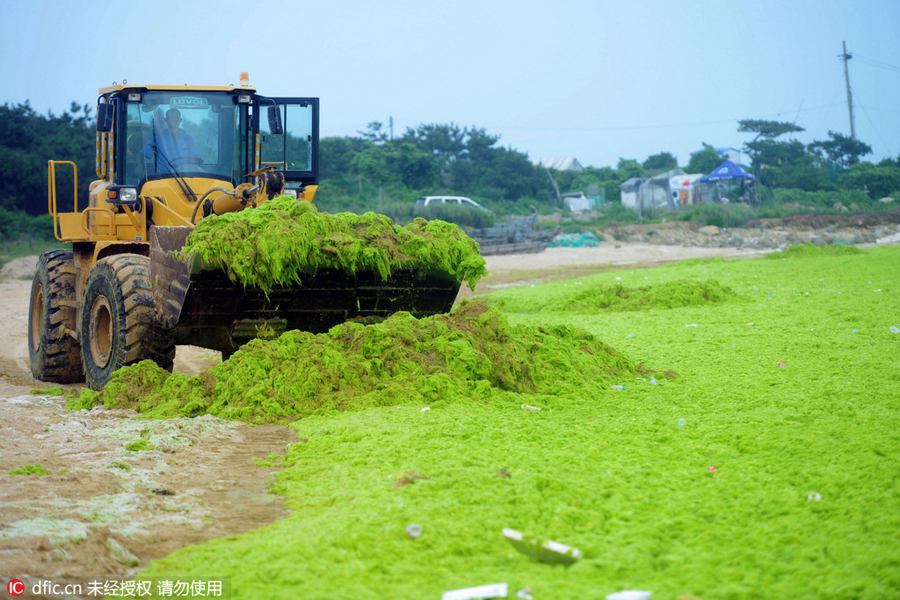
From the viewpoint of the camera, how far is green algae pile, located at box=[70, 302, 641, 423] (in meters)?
5.05

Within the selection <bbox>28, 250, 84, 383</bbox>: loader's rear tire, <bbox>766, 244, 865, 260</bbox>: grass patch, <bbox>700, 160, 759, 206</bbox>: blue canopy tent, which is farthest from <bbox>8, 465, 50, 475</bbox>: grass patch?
<bbox>700, 160, 759, 206</bbox>: blue canopy tent

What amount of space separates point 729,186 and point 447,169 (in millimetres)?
19325

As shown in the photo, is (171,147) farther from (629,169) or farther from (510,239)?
(629,169)

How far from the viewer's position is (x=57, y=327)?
7.13 meters

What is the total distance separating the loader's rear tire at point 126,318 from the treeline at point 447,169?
2143 centimetres

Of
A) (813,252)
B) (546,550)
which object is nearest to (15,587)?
(546,550)

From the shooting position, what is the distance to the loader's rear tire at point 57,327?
7105 millimetres

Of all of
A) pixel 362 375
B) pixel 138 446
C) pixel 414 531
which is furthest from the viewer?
pixel 362 375

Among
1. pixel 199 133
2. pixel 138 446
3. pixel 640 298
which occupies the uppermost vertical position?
pixel 199 133

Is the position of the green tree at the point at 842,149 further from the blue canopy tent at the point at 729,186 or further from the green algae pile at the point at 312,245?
the green algae pile at the point at 312,245

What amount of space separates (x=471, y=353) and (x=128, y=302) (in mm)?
2699

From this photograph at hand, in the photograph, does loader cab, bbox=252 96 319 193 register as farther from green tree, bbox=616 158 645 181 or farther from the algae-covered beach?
green tree, bbox=616 158 645 181

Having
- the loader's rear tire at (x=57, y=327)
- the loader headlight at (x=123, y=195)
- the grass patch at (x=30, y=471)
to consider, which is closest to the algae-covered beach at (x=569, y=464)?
the grass patch at (x=30, y=471)

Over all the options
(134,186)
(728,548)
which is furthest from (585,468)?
(134,186)
